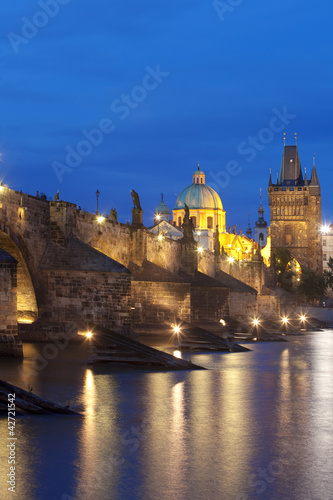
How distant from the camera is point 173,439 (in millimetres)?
11594

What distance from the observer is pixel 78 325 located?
2795cm

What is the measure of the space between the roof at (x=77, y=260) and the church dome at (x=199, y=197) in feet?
323

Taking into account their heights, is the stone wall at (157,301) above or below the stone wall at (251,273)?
below

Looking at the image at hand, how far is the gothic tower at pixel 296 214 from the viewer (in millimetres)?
133500

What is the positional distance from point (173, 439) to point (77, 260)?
726 inches

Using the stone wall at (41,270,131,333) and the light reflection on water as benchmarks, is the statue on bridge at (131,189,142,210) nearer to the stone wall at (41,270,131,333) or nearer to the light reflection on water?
the stone wall at (41,270,131,333)

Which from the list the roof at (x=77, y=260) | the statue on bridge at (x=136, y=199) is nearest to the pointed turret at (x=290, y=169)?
the statue on bridge at (x=136, y=199)

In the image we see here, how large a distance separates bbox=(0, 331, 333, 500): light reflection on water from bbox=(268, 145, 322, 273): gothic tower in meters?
115

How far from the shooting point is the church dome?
423 ft

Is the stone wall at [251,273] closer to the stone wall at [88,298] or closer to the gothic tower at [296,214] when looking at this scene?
the stone wall at [88,298]

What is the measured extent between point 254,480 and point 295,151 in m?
142

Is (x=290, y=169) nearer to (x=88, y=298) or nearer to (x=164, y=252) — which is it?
(x=164, y=252)

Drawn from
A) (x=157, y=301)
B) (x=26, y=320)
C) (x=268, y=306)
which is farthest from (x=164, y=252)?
(x=268, y=306)

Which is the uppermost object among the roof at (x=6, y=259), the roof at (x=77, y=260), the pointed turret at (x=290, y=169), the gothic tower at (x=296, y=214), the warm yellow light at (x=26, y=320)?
the pointed turret at (x=290, y=169)
